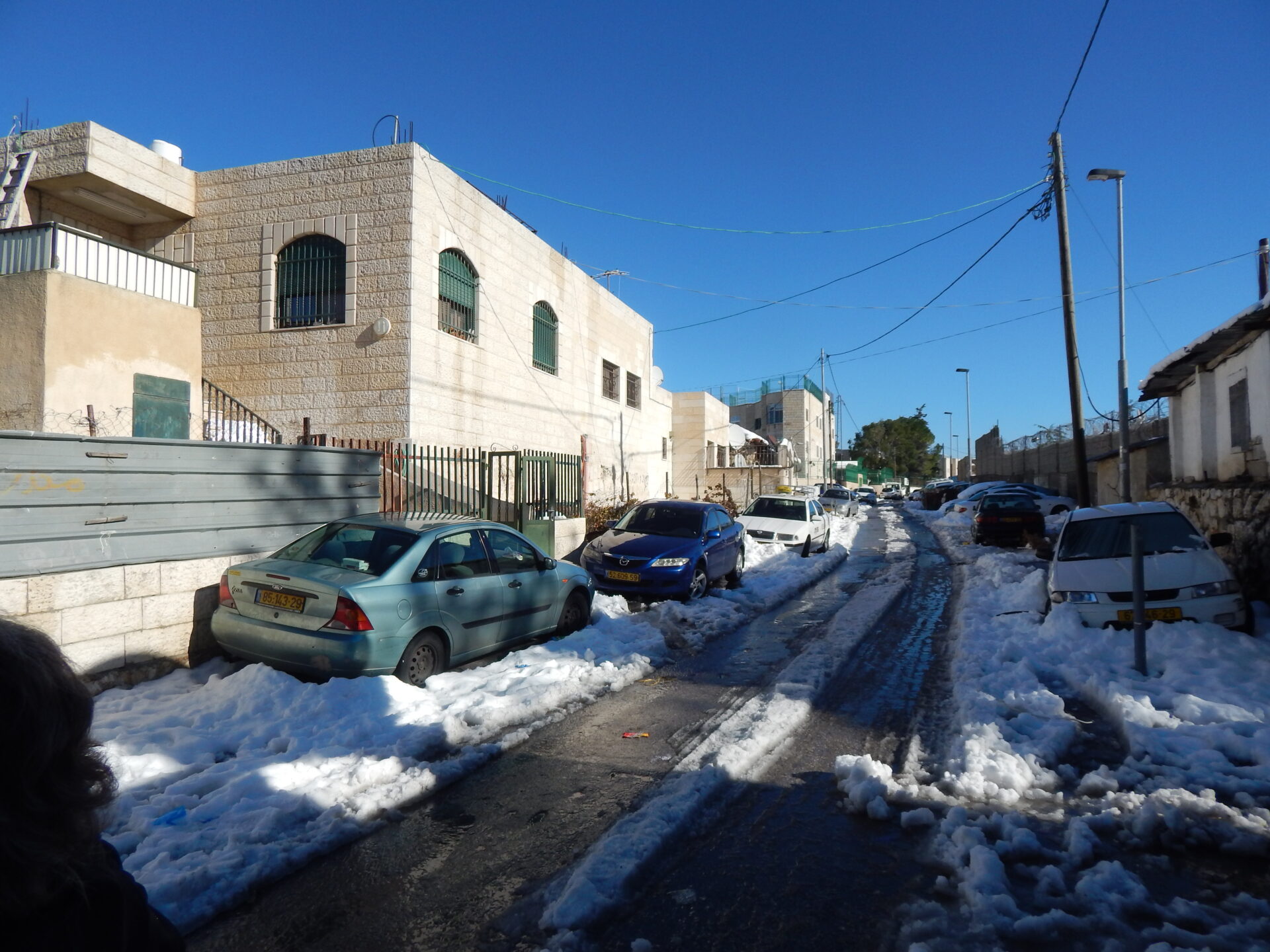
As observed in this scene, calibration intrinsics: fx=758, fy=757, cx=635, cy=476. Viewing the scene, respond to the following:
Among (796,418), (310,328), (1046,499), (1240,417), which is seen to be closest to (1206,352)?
(1240,417)

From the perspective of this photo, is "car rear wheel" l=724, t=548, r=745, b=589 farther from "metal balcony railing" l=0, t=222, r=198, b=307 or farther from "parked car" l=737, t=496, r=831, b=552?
"metal balcony railing" l=0, t=222, r=198, b=307

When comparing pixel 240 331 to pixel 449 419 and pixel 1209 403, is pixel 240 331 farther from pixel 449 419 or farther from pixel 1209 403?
pixel 1209 403

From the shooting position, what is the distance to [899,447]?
3526 inches

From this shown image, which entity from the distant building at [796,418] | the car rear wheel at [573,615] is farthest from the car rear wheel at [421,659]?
the distant building at [796,418]

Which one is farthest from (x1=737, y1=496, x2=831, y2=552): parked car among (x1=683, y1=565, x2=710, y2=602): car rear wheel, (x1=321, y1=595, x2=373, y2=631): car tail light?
(x1=321, y1=595, x2=373, y2=631): car tail light

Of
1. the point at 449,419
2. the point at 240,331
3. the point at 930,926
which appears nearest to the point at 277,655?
the point at 930,926

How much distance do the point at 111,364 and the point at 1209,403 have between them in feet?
58.8

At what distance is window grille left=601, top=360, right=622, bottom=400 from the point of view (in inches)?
970

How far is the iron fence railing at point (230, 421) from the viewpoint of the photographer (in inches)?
550

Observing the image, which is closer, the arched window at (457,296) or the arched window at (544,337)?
the arched window at (457,296)

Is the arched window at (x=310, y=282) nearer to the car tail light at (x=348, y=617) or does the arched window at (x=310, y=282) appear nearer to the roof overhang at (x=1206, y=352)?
the car tail light at (x=348, y=617)

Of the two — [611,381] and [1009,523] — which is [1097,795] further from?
[611,381]

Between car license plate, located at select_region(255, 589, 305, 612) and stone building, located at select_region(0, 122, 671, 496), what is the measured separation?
8.17m

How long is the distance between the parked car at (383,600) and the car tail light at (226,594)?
0.04 ft
